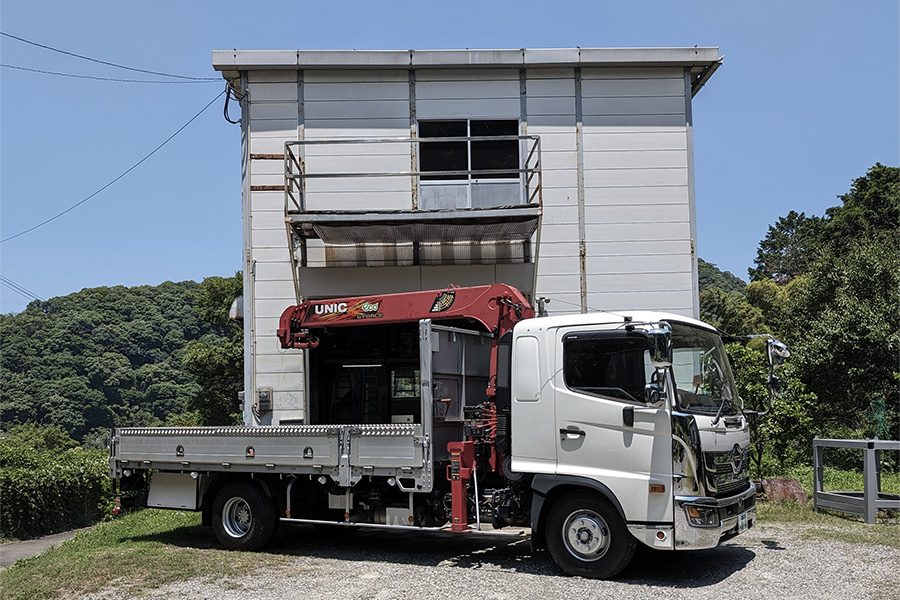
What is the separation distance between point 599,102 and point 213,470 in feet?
30.8

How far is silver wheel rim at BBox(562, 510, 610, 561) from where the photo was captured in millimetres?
8703

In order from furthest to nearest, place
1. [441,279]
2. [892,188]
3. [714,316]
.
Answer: [714,316] < [892,188] < [441,279]

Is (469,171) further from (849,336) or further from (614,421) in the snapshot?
(849,336)

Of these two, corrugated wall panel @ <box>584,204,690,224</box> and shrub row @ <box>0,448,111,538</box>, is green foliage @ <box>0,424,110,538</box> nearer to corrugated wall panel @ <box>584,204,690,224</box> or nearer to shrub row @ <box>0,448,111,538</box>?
shrub row @ <box>0,448,111,538</box>

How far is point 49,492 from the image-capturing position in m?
16.7

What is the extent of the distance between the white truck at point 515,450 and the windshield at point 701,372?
0.07 feet

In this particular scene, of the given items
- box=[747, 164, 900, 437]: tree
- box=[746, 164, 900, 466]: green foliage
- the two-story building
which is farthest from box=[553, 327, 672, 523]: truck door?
box=[747, 164, 900, 437]: tree

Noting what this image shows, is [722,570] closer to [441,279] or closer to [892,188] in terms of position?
[441,279]

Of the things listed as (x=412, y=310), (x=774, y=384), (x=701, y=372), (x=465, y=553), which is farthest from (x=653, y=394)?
(x=412, y=310)

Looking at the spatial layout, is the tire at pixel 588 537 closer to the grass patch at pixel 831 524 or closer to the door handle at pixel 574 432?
the door handle at pixel 574 432

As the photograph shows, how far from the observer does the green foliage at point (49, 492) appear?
52.5 feet

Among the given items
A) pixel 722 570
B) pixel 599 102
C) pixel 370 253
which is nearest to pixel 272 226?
pixel 370 253

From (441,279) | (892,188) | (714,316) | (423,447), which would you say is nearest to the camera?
(423,447)

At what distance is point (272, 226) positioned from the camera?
50.3 ft
